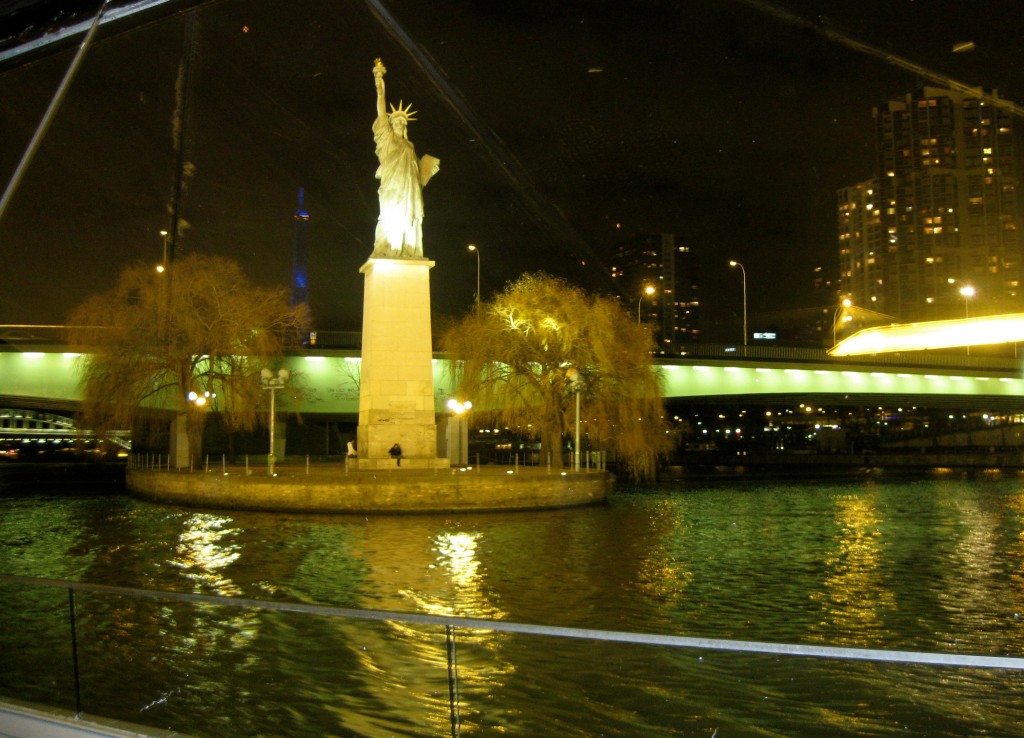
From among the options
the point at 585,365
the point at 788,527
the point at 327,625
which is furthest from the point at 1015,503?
the point at 327,625

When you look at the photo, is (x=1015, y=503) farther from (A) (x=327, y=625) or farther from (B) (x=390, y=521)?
(A) (x=327, y=625)

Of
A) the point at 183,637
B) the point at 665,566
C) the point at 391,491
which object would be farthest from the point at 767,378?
the point at 183,637

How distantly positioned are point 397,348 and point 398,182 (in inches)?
237

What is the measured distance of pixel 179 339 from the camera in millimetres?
37656

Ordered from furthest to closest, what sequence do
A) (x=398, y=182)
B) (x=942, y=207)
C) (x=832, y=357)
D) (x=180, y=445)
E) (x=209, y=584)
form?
1. (x=942, y=207)
2. (x=832, y=357)
3. (x=180, y=445)
4. (x=398, y=182)
5. (x=209, y=584)

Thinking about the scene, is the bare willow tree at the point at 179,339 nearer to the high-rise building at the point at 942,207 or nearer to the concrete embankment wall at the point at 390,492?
the concrete embankment wall at the point at 390,492

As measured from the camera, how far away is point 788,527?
85.4 ft

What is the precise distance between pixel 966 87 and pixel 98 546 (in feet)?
64.1

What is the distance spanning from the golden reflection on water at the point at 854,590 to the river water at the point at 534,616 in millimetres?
67

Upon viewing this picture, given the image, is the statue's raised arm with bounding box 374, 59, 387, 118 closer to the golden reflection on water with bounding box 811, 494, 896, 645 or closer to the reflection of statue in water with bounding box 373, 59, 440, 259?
the reflection of statue in water with bounding box 373, 59, 440, 259

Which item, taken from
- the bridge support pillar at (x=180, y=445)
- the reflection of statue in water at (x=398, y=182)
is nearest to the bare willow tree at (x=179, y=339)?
the bridge support pillar at (x=180, y=445)

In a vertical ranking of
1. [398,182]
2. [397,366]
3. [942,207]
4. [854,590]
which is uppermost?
[942,207]

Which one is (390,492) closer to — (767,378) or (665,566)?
(665,566)

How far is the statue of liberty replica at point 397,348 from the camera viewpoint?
106 feet
